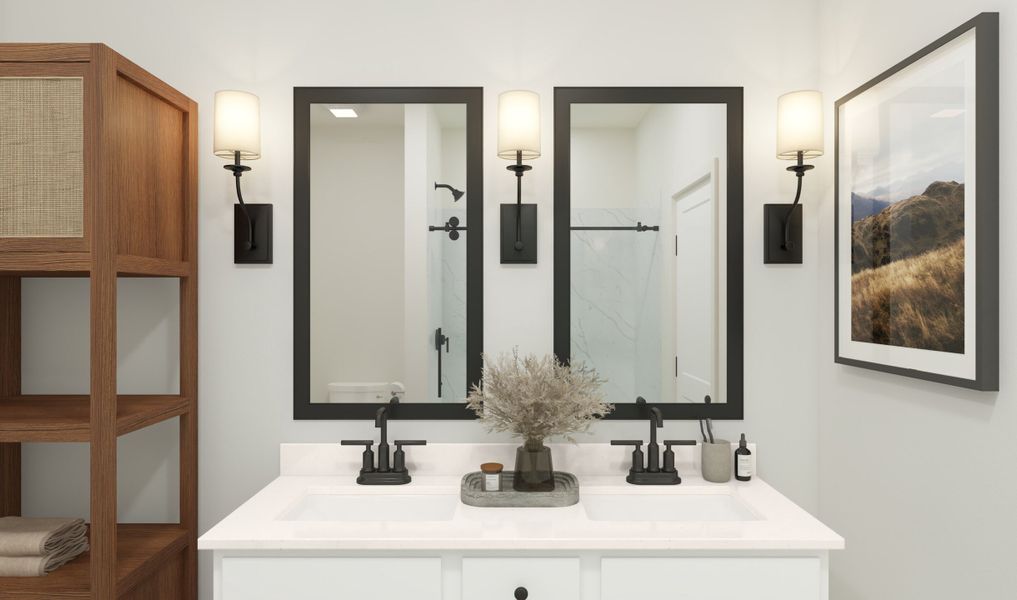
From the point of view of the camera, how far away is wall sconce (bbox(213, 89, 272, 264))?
1.76 metres

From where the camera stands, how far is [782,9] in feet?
6.23

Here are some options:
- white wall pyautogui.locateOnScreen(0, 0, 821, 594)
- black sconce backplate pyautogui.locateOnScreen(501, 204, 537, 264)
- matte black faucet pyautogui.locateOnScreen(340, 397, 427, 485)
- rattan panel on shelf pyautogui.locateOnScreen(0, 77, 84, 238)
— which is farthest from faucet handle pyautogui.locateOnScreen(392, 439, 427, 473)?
rattan panel on shelf pyautogui.locateOnScreen(0, 77, 84, 238)

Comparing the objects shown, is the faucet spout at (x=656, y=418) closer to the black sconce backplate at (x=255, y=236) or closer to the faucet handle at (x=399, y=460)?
the faucet handle at (x=399, y=460)

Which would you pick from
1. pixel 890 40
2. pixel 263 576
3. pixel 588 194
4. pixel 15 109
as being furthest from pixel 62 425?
pixel 890 40

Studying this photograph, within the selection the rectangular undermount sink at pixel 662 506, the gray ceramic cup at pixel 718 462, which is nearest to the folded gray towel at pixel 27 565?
the rectangular undermount sink at pixel 662 506

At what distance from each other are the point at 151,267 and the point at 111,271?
17 cm

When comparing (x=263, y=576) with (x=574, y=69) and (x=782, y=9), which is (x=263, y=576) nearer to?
(x=574, y=69)

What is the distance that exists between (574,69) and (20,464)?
207 centimetres

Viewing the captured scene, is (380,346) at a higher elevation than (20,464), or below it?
higher

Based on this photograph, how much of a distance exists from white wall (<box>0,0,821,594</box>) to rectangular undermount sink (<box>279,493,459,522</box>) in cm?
22

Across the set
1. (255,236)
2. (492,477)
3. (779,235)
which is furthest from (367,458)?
(779,235)

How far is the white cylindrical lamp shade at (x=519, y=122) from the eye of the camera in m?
1.75

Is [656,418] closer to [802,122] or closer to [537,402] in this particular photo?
[537,402]

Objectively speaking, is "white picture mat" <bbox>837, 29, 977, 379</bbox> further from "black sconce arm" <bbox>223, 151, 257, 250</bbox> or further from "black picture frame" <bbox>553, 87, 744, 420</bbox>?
"black sconce arm" <bbox>223, 151, 257, 250</bbox>
